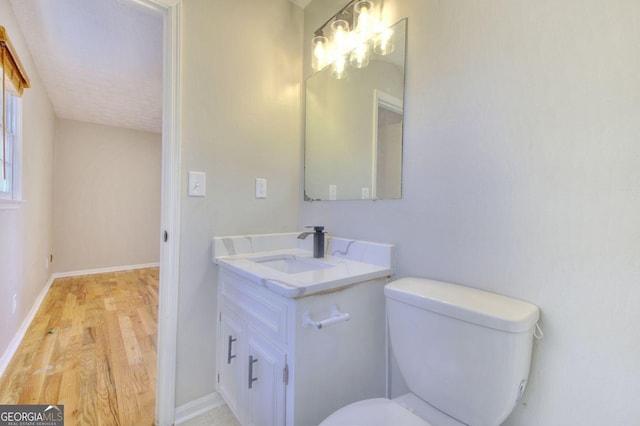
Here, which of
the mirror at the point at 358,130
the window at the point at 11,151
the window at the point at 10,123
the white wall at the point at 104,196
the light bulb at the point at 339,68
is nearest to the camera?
the mirror at the point at 358,130

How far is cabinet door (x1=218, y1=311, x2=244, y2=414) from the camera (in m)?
1.19

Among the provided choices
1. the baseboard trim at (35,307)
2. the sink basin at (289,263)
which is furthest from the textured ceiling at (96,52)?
the baseboard trim at (35,307)

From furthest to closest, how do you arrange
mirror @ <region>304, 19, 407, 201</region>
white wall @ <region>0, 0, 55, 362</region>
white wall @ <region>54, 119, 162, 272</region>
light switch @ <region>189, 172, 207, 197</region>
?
white wall @ <region>54, 119, 162, 272</region> < white wall @ <region>0, 0, 55, 362</region> < light switch @ <region>189, 172, 207, 197</region> < mirror @ <region>304, 19, 407, 201</region>

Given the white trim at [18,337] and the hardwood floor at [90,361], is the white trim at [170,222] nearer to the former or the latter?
the hardwood floor at [90,361]

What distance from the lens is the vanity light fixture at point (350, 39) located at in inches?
49.3

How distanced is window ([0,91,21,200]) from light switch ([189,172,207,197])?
1660 mm

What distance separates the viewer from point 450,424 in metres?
0.78

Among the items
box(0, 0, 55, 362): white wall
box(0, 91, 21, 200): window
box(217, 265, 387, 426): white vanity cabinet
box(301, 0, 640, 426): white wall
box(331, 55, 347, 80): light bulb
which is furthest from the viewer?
box(0, 91, 21, 200): window

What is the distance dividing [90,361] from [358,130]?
227cm

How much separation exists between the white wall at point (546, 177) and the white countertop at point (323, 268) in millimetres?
182

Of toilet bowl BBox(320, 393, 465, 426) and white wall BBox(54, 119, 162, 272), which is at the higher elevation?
white wall BBox(54, 119, 162, 272)

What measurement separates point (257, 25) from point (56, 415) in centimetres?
225

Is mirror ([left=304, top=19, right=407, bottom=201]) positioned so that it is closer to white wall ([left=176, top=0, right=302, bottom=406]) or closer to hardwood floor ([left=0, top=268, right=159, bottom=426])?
white wall ([left=176, top=0, right=302, bottom=406])

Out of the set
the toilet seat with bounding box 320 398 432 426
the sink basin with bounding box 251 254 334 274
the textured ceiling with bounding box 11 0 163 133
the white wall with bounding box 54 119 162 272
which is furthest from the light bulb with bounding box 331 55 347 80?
the white wall with bounding box 54 119 162 272
